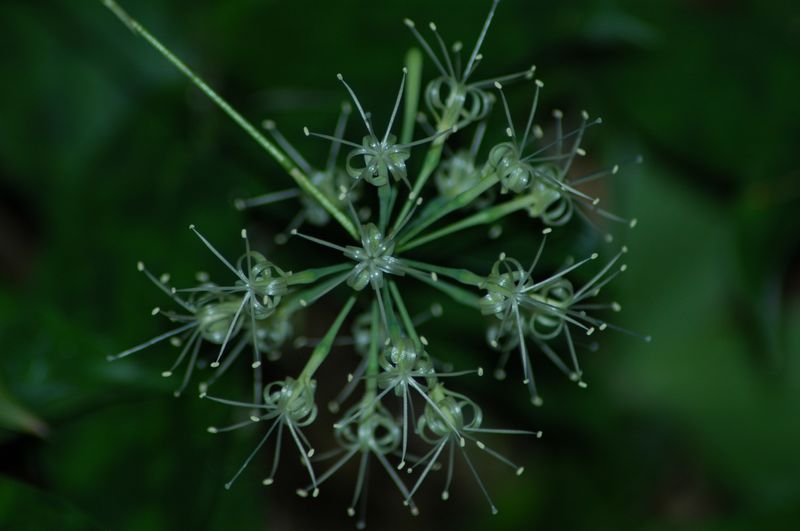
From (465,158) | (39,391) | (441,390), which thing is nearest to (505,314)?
(441,390)

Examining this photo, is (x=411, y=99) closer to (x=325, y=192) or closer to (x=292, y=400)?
(x=325, y=192)

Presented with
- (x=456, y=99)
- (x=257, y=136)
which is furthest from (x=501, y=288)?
(x=257, y=136)

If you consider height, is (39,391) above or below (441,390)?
above

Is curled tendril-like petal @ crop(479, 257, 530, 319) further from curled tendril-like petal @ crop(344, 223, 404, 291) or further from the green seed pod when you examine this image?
the green seed pod

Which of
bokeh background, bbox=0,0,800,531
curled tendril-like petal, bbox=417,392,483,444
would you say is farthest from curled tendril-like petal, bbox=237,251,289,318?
bokeh background, bbox=0,0,800,531

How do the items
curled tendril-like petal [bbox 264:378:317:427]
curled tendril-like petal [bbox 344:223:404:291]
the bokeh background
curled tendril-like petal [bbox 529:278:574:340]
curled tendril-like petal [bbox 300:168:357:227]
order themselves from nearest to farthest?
curled tendril-like petal [bbox 344:223:404:291], curled tendril-like petal [bbox 264:378:317:427], curled tendril-like petal [bbox 529:278:574:340], curled tendril-like petal [bbox 300:168:357:227], the bokeh background

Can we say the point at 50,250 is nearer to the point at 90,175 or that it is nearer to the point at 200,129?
the point at 90,175

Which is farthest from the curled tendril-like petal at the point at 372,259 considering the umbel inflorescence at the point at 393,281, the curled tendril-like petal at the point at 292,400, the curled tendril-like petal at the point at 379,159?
the curled tendril-like petal at the point at 292,400

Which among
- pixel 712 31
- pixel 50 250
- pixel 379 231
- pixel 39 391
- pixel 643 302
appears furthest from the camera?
pixel 643 302

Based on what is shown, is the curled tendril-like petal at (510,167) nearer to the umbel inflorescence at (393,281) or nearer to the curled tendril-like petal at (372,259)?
the umbel inflorescence at (393,281)
